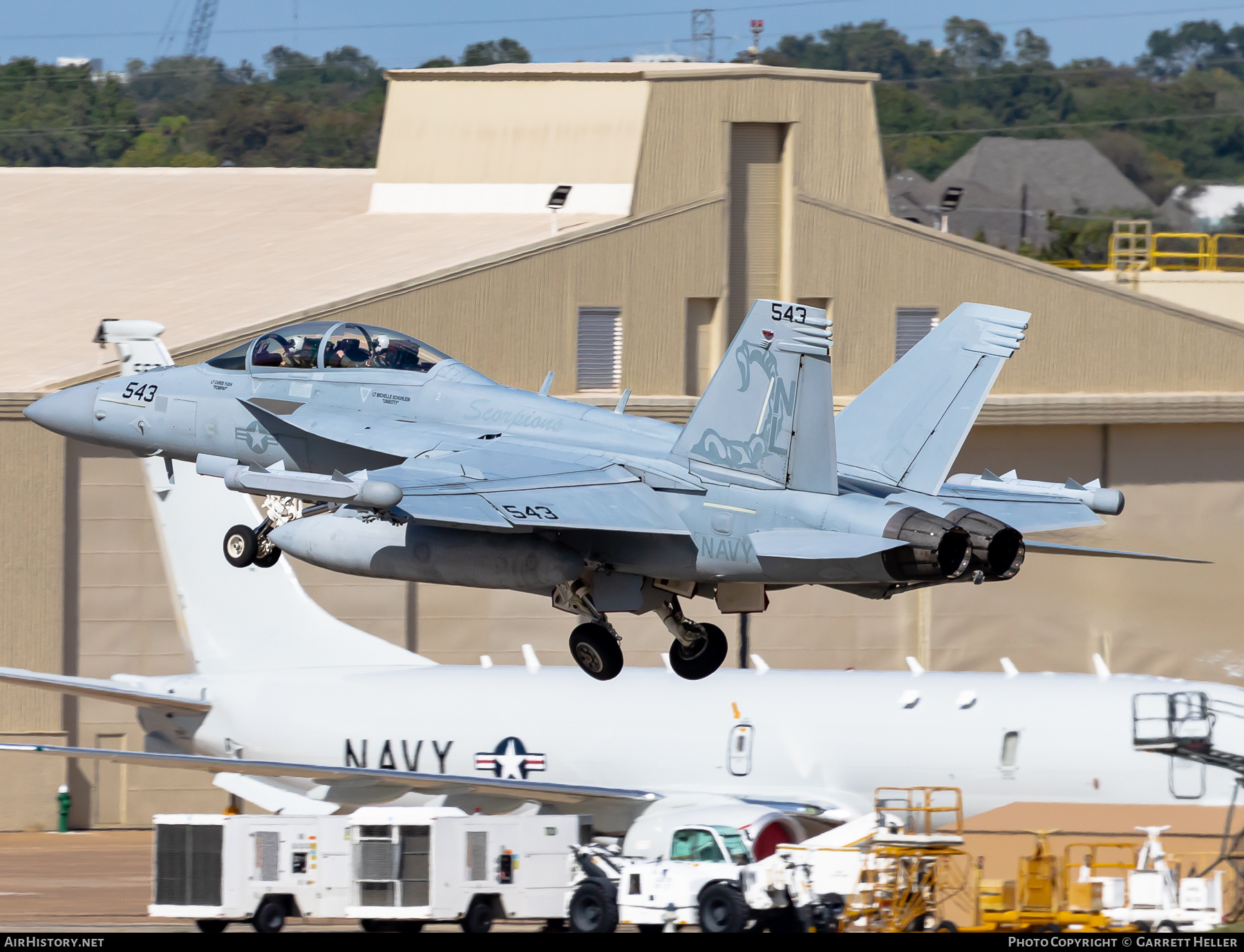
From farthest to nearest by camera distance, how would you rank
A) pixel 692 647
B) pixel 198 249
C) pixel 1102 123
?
pixel 1102 123 → pixel 198 249 → pixel 692 647

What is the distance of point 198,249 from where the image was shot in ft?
178

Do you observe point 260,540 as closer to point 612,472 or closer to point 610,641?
point 610,641

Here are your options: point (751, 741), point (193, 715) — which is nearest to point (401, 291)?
point (193, 715)

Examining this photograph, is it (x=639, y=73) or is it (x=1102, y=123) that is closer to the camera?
(x=639, y=73)

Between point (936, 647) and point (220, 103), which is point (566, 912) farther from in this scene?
point (220, 103)

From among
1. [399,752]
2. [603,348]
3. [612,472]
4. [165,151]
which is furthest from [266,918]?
[165,151]

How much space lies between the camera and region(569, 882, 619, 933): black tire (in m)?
32.9

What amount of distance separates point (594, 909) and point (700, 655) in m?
10.3

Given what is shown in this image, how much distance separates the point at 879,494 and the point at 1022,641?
27951 millimetres

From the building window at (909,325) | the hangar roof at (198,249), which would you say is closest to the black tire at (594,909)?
the hangar roof at (198,249)

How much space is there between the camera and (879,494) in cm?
2252

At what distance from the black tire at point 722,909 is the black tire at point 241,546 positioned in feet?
37.0

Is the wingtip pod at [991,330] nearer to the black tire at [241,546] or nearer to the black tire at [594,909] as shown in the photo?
the black tire at [241,546]

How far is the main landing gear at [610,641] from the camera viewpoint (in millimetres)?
23328
